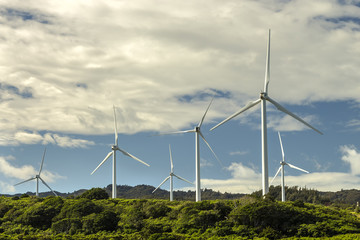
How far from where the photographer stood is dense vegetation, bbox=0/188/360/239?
7700 cm

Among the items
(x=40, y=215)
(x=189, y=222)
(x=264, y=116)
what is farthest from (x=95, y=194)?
(x=264, y=116)

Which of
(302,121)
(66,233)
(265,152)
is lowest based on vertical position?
(66,233)

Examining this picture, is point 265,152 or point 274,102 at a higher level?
point 274,102

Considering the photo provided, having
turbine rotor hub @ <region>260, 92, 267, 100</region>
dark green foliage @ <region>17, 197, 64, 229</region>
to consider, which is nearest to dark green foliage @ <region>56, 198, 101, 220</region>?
dark green foliage @ <region>17, 197, 64, 229</region>

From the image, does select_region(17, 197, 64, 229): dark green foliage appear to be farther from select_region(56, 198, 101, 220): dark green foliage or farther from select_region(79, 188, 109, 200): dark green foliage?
select_region(79, 188, 109, 200): dark green foliage

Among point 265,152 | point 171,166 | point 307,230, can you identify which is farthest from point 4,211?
point 171,166

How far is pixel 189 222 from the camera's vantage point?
81875 mm

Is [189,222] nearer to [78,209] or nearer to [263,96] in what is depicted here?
[78,209]

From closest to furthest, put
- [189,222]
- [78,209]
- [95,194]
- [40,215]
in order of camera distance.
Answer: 1. [189,222]
2. [78,209]
3. [40,215]
4. [95,194]

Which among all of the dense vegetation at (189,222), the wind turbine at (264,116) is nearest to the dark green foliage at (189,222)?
the dense vegetation at (189,222)

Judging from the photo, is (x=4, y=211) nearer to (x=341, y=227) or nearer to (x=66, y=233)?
(x=66, y=233)

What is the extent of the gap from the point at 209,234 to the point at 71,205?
1411 inches

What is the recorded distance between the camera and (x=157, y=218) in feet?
301

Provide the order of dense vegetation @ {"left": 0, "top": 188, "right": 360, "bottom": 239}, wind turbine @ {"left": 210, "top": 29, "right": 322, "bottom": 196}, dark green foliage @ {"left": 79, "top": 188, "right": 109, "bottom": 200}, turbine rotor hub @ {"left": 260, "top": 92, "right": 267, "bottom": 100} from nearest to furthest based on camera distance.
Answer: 1. dense vegetation @ {"left": 0, "top": 188, "right": 360, "bottom": 239}
2. wind turbine @ {"left": 210, "top": 29, "right": 322, "bottom": 196}
3. turbine rotor hub @ {"left": 260, "top": 92, "right": 267, "bottom": 100}
4. dark green foliage @ {"left": 79, "top": 188, "right": 109, "bottom": 200}
